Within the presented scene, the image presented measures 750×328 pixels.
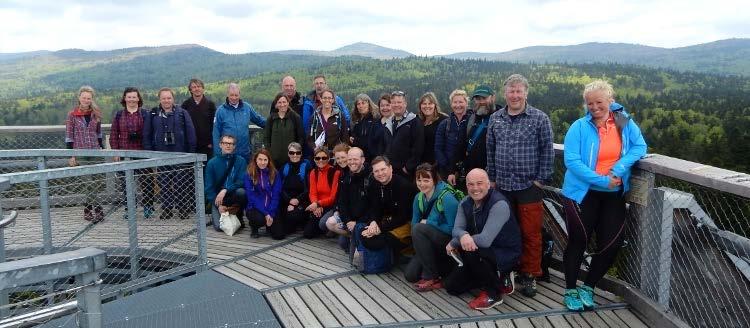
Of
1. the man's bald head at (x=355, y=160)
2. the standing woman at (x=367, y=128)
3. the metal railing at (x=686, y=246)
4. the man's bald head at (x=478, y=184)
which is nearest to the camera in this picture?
the metal railing at (x=686, y=246)

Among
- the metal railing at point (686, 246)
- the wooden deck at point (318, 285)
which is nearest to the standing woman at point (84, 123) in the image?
the wooden deck at point (318, 285)

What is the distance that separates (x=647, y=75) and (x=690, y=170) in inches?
5566

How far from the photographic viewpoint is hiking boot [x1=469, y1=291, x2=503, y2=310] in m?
4.36

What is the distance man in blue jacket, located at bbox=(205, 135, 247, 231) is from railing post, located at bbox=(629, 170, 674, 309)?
178 inches

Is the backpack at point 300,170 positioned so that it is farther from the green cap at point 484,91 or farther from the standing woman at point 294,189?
the green cap at point 484,91

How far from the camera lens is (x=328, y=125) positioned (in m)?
6.91

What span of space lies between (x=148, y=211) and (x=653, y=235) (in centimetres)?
507

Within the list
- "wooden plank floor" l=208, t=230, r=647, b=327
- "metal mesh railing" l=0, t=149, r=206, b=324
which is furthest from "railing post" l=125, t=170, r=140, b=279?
"wooden plank floor" l=208, t=230, r=647, b=327

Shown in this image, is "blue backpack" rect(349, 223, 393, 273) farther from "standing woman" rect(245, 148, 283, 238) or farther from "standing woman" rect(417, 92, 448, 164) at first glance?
"standing woman" rect(245, 148, 283, 238)

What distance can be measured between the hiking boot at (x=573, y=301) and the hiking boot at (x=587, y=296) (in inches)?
1.1

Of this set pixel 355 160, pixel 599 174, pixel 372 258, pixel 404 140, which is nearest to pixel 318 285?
pixel 372 258

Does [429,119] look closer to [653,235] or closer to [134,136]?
[653,235]

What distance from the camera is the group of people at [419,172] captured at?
413cm

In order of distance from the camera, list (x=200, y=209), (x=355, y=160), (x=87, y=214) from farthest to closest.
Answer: (x=87, y=214) < (x=355, y=160) < (x=200, y=209)
